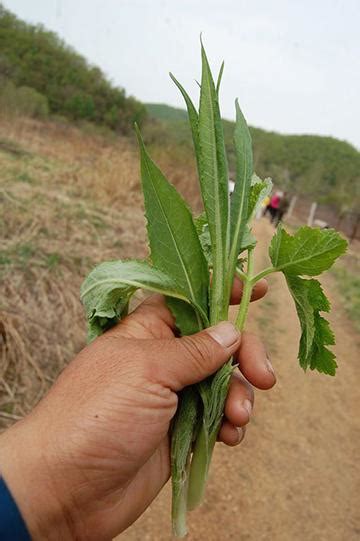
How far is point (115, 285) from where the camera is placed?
128 cm

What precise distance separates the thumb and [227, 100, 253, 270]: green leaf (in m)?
0.17

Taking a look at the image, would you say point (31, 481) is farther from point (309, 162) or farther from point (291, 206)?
point (309, 162)

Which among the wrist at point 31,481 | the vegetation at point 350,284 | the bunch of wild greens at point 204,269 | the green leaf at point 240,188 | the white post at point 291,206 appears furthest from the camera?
the white post at point 291,206

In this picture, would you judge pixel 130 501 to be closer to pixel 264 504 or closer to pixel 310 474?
pixel 264 504

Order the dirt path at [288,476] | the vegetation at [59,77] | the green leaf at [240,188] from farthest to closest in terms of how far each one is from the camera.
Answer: the vegetation at [59,77]
the dirt path at [288,476]
the green leaf at [240,188]

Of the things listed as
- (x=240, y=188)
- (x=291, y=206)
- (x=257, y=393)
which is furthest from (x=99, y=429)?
(x=291, y=206)

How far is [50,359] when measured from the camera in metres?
3.32

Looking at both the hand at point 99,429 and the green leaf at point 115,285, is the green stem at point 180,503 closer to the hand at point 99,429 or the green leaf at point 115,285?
the hand at point 99,429

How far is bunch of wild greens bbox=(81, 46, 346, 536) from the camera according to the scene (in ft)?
4.28

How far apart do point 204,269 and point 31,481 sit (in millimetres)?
742

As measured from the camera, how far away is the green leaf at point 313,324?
54.5 inches

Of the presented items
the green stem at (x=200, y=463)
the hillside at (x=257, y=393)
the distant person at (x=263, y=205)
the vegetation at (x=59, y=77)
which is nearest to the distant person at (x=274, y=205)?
the distant person at (x=263, y=205)

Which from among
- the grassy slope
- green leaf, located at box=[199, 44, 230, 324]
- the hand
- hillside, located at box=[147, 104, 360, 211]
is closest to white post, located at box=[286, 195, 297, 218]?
hillside, located at box=[147, 104, 360, 211]

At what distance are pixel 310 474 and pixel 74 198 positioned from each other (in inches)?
189
